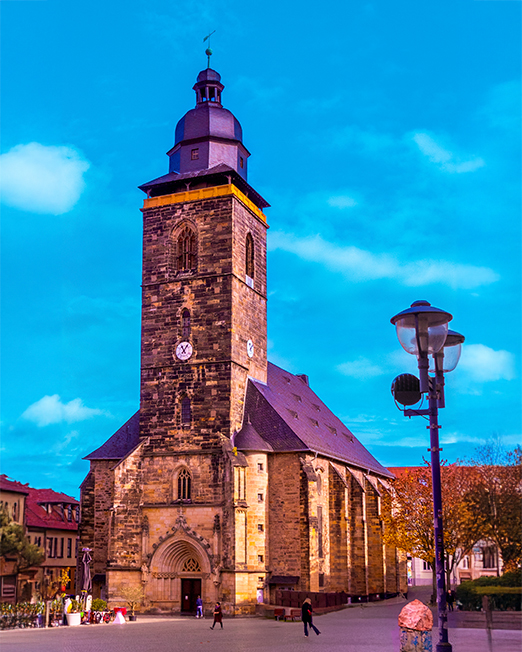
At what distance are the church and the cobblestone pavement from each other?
443 centimetres

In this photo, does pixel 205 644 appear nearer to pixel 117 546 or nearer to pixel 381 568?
pixel 117 546

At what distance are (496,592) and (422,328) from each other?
748 cm

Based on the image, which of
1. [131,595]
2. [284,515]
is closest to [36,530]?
[131,595]

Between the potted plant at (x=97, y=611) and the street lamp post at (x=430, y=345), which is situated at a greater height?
the street lamp post at (x=430, y=345)

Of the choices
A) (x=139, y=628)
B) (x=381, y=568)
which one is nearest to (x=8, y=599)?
(x=139, y=628)

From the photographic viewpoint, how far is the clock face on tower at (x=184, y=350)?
156ft

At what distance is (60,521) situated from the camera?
56.9 feet

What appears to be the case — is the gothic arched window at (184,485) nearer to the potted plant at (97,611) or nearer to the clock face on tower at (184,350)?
the clock face on tower at (184,350)

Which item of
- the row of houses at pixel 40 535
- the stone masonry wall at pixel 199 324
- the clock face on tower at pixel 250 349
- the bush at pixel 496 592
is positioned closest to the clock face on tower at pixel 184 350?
the stone masonry wall at pixel 199 324

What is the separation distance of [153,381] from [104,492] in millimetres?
7656

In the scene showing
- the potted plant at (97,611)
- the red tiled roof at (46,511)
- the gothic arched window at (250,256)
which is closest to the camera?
the red tiled roof at (46,511)

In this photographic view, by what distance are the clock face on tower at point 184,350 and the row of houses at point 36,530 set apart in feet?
93.4

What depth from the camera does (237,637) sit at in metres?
30.5

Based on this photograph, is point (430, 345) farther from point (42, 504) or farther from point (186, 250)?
point (186, 250)
